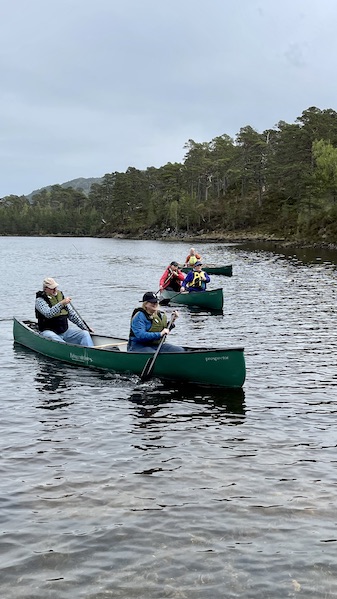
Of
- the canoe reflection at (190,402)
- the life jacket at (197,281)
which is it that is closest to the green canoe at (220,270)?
the life jacket at (197,281)

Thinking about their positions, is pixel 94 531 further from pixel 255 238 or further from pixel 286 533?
pixel 255 238

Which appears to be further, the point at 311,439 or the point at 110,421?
the point at 110,421

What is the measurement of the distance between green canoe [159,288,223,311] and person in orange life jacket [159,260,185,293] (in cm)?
41

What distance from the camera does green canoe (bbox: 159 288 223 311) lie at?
25.2 metres

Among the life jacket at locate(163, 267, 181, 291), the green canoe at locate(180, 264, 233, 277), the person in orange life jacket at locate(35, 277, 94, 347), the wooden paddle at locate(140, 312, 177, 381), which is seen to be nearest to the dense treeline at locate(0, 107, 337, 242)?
the green canoe at locate(180, 264, 233, 277)

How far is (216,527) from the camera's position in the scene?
7.05 m

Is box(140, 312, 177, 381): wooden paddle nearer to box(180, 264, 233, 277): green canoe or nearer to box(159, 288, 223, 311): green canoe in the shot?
box(159, 288, 223, 311): green canoe

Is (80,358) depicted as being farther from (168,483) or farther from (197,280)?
(197,280)

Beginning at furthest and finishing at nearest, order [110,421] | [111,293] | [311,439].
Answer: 1. [111,293]
2. [110,421]
3. [311,439]

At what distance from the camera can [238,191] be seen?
128625 mm

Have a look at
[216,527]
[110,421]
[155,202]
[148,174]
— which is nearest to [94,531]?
[216,527]

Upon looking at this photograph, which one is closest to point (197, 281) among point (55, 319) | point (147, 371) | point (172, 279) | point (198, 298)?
point (198, 298)

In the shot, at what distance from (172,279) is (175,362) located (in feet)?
52.6

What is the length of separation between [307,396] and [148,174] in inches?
6184
